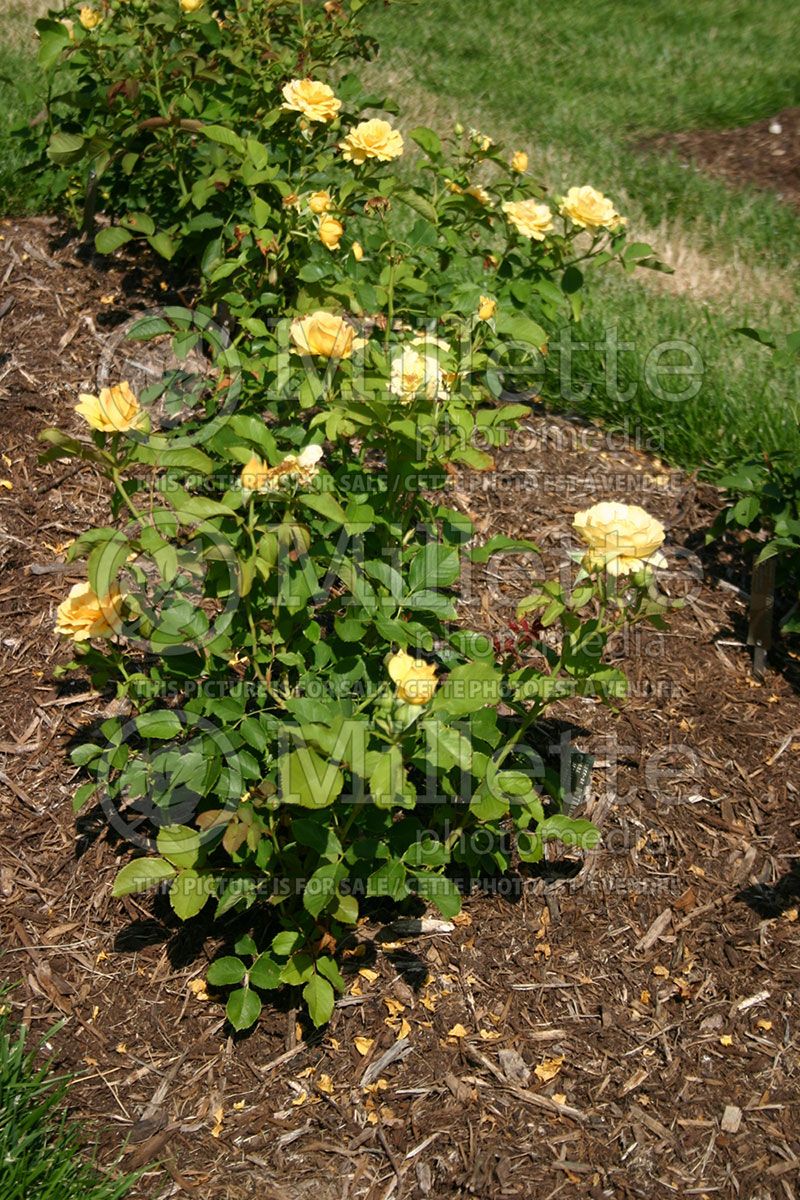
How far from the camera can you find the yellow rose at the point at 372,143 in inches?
105

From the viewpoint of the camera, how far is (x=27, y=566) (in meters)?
2.94

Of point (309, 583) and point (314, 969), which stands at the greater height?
point (309, 583)

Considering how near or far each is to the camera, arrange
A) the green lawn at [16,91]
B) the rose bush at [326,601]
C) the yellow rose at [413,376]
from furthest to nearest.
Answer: the green lawn at [16,91], the yellow rose at [413,376], the rose bush at [326,601]

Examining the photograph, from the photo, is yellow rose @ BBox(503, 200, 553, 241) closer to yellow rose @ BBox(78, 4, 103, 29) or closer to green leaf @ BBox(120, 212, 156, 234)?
green leaf @ BBox(120, 212, 156, 234)

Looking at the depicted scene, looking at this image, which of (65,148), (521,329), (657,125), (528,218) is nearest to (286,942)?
(521,329)

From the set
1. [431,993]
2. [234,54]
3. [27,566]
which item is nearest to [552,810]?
[431,993]

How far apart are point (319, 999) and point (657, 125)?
19.2 ft

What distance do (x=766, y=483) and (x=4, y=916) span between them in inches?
80.5

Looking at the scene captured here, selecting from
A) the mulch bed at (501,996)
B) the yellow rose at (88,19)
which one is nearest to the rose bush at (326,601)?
the mulch bed at (501,996)

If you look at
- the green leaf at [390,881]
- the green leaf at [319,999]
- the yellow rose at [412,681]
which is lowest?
the green leaf at [319,999]

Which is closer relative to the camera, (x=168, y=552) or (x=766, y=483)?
(x=168, y=552)

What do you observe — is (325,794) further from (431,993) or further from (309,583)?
(431,993)

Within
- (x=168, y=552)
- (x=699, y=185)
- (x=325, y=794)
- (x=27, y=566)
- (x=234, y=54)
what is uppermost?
(x=234, y=54)

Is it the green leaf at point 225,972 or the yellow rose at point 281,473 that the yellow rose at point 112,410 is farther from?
the green leaf at point 225,972
